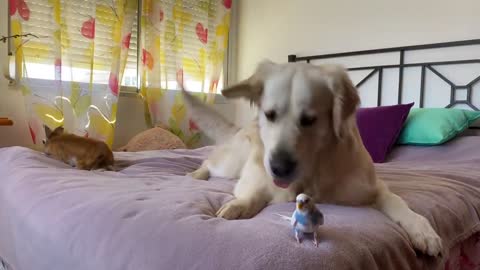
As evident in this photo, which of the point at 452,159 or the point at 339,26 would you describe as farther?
the point at 339,26

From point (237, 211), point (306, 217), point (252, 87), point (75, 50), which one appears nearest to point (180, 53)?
point (75, 50)

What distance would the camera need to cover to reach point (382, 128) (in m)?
2.36

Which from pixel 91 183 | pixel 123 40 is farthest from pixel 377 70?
pixel 91 183

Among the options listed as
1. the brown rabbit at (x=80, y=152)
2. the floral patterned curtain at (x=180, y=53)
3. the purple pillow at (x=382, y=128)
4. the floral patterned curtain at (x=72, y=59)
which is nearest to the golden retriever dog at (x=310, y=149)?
the brown rabbit at (x=80, y=152)

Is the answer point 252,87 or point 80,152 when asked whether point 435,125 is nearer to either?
point 252,87

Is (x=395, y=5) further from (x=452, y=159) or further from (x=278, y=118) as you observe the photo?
(x=278, y=118)

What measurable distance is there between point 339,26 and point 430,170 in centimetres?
174

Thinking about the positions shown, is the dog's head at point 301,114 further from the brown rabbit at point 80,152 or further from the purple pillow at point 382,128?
the purple pillow at point 382,128

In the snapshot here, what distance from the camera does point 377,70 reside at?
9.64 feet

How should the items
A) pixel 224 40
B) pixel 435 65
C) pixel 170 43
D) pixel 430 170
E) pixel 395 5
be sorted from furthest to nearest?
pixel 224 40
pixel 170 43
pixel 395 5
pixel 435 65
pixel 430 170

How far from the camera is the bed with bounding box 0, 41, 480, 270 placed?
77 cm

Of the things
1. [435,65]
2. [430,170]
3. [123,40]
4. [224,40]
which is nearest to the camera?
[430,170]

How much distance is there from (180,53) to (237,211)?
267cm

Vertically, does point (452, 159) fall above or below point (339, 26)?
below
